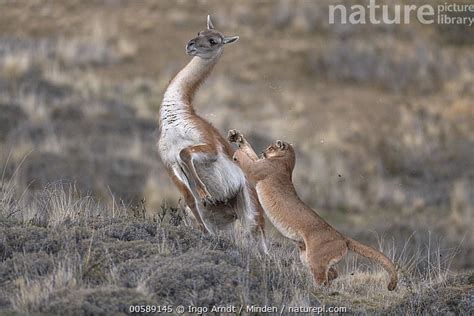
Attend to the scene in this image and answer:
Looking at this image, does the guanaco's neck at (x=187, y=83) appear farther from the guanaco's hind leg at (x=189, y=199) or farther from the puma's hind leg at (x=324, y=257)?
the puma's hind leg at (x=324, y=257)

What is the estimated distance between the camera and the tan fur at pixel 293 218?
1037cm

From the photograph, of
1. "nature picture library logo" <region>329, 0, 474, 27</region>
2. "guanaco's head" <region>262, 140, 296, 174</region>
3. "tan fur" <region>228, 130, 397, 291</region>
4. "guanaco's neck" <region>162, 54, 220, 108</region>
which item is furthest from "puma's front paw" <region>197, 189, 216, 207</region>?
"nature picture library logo" <region>329, 0, 474, 27</region>

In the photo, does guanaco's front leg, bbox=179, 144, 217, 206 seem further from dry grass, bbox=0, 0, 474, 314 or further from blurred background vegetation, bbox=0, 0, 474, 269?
blurred background vegetation, bbox=0, 0, 474, 269

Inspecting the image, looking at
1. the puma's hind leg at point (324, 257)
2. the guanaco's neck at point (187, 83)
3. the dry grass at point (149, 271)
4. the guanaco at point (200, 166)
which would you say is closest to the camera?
the dry grass at point (149, 271)

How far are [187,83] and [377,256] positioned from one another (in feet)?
9.09

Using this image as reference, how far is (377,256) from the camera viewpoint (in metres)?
10.4

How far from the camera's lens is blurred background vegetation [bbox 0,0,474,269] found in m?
23.4

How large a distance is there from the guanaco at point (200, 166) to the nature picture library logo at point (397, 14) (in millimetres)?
21058

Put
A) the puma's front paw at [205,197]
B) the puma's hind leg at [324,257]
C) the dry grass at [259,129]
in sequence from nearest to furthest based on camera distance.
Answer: the puma's hind leg at [324,257] → the dry grass at [259,129] → the puma's front paw at [205,197]

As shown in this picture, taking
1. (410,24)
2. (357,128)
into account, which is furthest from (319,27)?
(357,128)

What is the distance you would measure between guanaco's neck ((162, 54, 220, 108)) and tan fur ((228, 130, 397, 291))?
2.04 feet

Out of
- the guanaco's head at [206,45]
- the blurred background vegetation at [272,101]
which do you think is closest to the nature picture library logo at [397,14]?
the blurred background vegetation at [272,101]

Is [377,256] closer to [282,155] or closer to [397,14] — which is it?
[282,155]

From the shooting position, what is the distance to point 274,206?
11.1m
